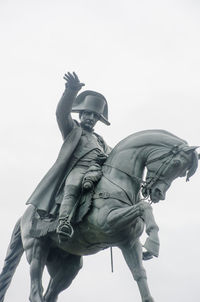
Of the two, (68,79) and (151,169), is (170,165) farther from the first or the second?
(68,79)

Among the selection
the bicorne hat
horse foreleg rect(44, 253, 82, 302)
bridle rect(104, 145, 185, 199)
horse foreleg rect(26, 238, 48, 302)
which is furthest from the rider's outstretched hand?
horse foreleg rect(44, 253, 82, 302)

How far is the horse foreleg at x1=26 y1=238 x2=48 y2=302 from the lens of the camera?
14016 millimetres

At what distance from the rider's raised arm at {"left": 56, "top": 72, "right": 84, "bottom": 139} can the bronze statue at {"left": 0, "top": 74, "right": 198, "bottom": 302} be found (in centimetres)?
3

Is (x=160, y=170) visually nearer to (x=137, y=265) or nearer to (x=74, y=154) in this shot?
(x=137, y=265)

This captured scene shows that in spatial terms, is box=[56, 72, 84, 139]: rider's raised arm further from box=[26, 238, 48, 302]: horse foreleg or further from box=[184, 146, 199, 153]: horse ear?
box=[184, 146, 199, 153]: horse ear

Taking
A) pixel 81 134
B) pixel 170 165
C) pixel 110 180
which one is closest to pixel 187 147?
Result: pixel 170 165

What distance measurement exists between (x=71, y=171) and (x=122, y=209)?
1690mm

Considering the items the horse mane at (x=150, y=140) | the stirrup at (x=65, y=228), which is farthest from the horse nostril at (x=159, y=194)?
the stirrup at (x=65, y=228)

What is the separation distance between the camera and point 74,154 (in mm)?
14398

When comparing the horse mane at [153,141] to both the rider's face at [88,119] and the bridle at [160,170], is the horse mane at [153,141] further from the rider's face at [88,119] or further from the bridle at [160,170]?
the rider's face at [88,119]

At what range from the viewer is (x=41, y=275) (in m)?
14.2

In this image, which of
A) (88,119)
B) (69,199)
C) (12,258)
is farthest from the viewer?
(12,258)

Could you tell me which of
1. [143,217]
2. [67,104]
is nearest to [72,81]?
[67,104]

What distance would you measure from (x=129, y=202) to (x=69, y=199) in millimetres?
1086
